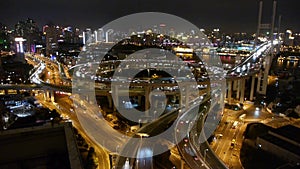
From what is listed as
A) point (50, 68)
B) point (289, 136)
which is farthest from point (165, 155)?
point (50, 68)

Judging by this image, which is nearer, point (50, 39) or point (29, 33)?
point (50, 39)

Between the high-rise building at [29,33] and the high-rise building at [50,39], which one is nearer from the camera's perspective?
the high-rise building at [50,39]

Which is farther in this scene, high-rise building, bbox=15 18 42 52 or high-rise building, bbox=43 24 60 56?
high-rise building, bbox=15 18 42 52

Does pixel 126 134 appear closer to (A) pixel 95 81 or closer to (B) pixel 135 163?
(B) pixel 135 163

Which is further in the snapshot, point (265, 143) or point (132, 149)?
point (265, 143)

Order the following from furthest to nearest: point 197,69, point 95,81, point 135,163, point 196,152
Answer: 1. point 197,69
2. point 95,81
3. point 196,152
4. point 135,163

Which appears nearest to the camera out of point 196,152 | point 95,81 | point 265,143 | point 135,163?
point 135,163

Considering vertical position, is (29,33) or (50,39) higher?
(29,33)

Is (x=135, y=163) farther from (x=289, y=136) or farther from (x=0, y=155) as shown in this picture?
(x=289, y=136)

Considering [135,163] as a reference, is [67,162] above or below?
above

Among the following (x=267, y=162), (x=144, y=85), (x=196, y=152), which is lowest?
(x=267, y=162)
